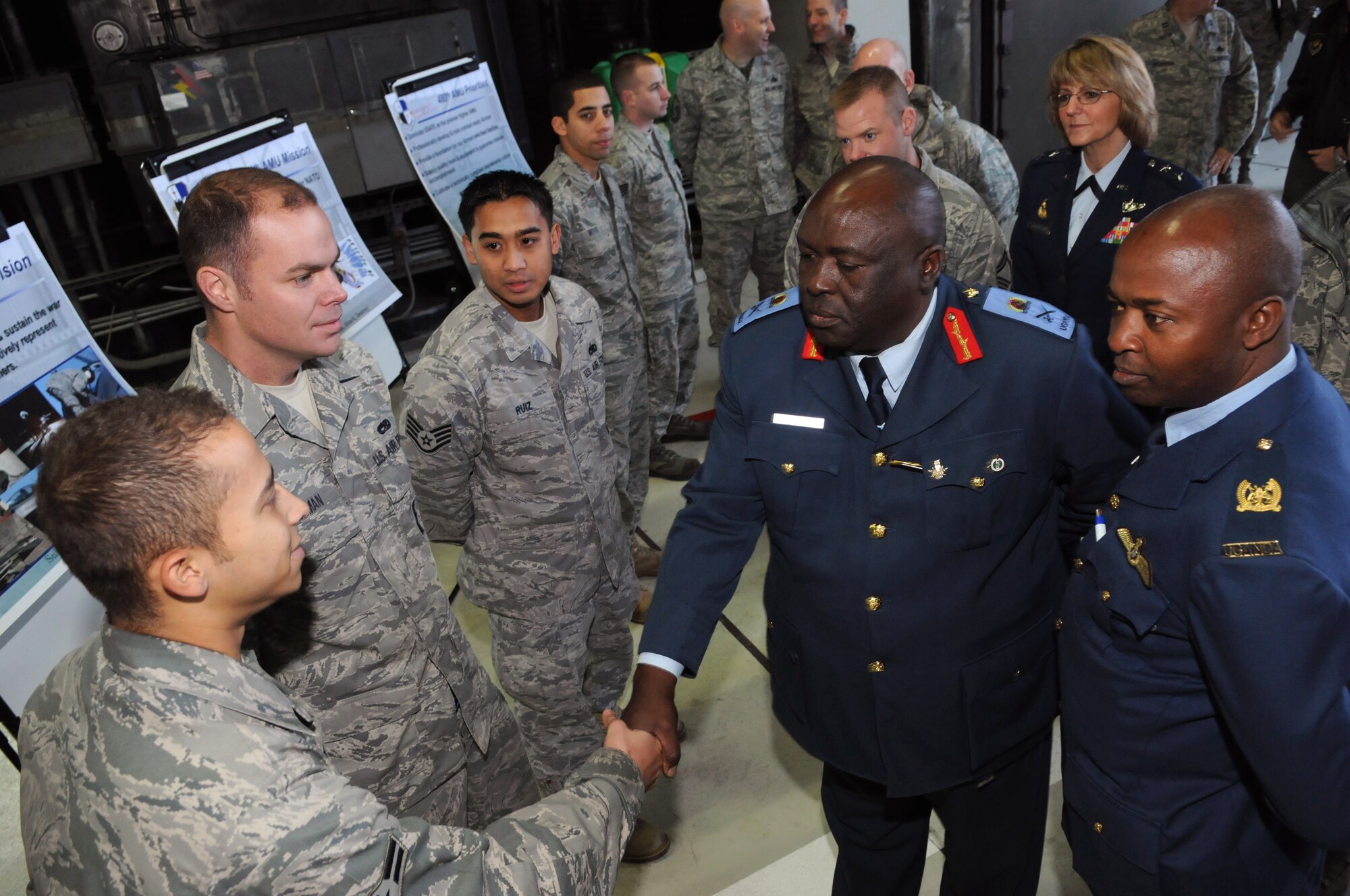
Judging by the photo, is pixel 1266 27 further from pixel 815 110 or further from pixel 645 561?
pixel 645 561

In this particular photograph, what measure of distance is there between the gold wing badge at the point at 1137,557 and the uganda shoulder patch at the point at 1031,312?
0.39 m

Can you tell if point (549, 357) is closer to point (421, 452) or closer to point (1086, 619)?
point (421, 452)

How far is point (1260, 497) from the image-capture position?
113 centimetres

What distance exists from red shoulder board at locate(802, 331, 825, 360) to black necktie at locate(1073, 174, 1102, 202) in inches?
60.5

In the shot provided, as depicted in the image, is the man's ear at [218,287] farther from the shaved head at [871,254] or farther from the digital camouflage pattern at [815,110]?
the digital camouflage pattern at [815,110]

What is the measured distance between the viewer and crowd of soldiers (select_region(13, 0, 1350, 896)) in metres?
1.05

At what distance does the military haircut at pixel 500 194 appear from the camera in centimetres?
237

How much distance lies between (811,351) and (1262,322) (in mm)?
681

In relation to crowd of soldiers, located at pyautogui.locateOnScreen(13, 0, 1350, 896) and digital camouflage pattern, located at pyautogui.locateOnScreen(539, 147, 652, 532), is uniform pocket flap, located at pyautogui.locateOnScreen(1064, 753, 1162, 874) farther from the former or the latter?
digital camouflage pattern, located at pyautogui.locateOnScreen(539, 147, 652, 532)

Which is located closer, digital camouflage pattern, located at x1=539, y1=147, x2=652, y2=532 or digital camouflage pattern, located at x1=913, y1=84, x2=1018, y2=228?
digital camouflage pattern, located at x1=539, y1=147, x2=652, y2=532

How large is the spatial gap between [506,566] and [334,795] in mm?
1265

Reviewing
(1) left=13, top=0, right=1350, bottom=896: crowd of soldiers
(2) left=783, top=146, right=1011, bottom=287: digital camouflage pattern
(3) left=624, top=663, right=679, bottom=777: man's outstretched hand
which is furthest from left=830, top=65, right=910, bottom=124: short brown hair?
(3) left=624, top=663, right=679, bottom=777: man's outstretched hand

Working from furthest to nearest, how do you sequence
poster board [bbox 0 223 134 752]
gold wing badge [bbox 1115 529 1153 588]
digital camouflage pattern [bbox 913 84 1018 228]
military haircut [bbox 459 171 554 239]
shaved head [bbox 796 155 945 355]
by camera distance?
digital camouflage pattern [bbox 913 84 1018 228], military haircut [bbox 459 171 554 239], poster board [bbox 0 223 134 752], shaved head [bbox 796 155 945 355], gold wing badge [bbox 1115 529 1153 588]

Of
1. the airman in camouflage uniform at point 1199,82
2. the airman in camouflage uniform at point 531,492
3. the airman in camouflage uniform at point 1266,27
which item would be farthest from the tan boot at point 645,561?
the airman in camouflage uniform at point 1266,27
